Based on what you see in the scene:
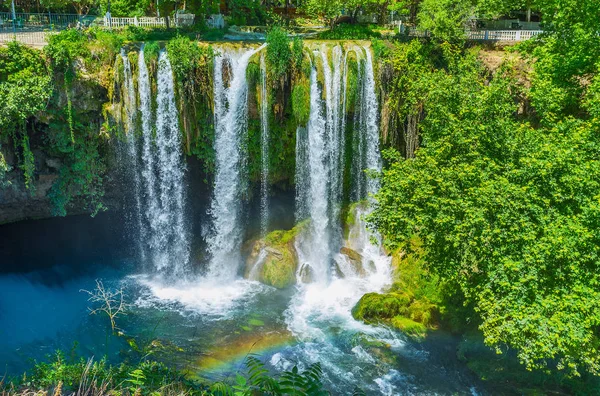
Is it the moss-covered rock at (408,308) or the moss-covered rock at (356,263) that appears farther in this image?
the moss-covered rock at (356,263)

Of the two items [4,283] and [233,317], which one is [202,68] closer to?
[233,317]

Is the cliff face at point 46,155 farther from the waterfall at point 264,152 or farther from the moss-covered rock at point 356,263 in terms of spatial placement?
the moss-covered rock at point 356,263

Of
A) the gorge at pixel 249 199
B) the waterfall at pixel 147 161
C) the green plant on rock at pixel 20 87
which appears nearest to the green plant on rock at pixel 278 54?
the gorge at pixel 249 199

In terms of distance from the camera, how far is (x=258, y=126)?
22.5m

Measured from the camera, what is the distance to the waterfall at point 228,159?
21516 mm

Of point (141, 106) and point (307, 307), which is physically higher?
point (141, 106)

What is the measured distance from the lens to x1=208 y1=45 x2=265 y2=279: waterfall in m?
21.5

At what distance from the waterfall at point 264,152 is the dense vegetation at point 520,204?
21.7ft

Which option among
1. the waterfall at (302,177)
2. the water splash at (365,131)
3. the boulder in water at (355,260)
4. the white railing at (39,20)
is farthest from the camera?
the white railing at (39,20)

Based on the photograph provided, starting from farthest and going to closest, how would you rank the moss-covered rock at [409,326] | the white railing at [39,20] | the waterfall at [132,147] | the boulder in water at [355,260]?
the white railing at [39,20], the boulder in water at [355,260], the waterfall at [132,147], the moss-covered rock at [409,326]

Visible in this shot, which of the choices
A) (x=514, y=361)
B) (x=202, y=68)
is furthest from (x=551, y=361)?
(x=202, y=68)

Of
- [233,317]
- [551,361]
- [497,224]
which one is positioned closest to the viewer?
[497,224]

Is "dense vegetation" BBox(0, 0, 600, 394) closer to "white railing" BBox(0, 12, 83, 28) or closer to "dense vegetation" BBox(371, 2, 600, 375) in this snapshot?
"dense vegetation" BBox(371, 2, 600, 375)

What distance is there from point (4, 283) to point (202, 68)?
11375mm
